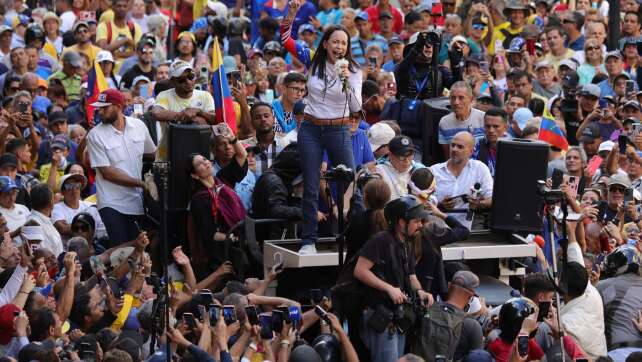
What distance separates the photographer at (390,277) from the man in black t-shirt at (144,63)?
8450 mm

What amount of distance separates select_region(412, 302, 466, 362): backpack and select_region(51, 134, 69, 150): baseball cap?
6346 millimetres

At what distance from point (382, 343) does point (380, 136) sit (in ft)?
13.6

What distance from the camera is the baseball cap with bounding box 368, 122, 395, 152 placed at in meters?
16.2

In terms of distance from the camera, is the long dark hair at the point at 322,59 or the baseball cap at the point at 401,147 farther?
the baseball cap at the point at 401,147

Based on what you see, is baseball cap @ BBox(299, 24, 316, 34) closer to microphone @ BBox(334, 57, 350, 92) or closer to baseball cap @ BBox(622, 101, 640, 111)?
baseball cap @ BBox(622, 101, 640, 111)

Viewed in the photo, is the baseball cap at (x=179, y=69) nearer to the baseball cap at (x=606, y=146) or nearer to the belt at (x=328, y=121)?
the belt at (x=328, y=121)

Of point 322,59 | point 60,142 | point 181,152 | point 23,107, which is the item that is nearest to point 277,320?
point 322,59

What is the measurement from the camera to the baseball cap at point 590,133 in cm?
1878

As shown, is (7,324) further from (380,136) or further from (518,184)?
(380,136)

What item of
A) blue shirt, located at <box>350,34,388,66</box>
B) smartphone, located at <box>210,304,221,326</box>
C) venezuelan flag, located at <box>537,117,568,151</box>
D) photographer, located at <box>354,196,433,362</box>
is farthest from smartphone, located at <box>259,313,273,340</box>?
blue shirt, located at <box>350,34,388,66</box>

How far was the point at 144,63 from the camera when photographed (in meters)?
20.5

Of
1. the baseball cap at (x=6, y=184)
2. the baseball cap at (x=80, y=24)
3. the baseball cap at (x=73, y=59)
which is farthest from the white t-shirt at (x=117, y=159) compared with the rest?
the baseball cap at (x=80, y=24)

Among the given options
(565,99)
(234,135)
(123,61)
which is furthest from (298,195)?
(123,61)

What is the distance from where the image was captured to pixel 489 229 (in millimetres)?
14969
